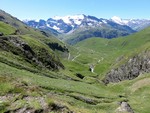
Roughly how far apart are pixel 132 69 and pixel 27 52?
65.6m

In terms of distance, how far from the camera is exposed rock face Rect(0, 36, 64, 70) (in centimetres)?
9615

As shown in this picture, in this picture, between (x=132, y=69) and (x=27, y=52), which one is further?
(x=132, y=69)

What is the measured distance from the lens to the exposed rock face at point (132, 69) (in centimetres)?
14088

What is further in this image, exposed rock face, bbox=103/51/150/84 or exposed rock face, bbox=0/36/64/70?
exposed rock face, bbox=103/51/150/84

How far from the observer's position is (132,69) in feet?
489

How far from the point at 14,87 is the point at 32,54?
75.2 metres

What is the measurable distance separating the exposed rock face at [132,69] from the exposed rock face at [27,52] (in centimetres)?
4557

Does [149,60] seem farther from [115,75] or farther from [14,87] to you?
[14,87]

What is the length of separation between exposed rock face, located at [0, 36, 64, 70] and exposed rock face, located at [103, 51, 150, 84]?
45568 mm

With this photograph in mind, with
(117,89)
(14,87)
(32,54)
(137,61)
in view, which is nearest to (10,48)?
(32,54)

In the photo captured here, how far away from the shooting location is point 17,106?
30422mm

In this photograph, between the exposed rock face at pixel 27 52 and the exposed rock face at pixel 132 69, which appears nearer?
the exposed rock face at pixel 27 52

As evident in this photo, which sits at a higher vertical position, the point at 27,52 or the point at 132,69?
the point at 27,52

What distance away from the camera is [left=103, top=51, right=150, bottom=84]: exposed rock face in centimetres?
14088
